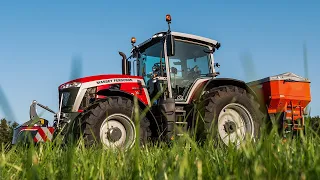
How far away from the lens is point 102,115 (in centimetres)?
612

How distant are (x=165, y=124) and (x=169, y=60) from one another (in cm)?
141

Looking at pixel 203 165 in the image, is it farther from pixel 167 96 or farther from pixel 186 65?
pixel 186 65

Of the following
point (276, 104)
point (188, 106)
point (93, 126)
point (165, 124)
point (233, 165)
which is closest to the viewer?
point (233, 165)

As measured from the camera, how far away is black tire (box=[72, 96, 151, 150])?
234 inches

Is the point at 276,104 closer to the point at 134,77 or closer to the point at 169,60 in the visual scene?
the point at 169,60

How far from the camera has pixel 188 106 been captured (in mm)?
6973

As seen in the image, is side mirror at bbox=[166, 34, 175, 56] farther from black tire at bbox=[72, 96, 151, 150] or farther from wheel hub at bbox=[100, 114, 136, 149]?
wheel hub at bbox=[100, 114, 136, 149]

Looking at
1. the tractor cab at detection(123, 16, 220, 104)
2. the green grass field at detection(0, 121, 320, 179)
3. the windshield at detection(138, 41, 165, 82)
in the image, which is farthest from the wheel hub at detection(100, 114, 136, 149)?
the green grass field at detection(0, 121, 320, 179)

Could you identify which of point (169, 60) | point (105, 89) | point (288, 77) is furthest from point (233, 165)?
point (288, 77)

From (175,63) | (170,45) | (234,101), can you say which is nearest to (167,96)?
(175,63)

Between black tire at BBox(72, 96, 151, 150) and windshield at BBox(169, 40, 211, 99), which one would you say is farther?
windshield at BBox(169, 40, 211, 99)

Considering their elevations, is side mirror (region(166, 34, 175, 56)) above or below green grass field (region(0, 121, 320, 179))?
above

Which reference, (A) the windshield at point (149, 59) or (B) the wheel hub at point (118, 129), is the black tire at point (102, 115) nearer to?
(B) the wheel hub at point (118, 129)

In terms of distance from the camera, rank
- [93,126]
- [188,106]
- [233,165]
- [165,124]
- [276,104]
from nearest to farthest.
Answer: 1. [233,165]
2. [93,126]
3. [165,124]
4. [188,106]
5. [276,104]
